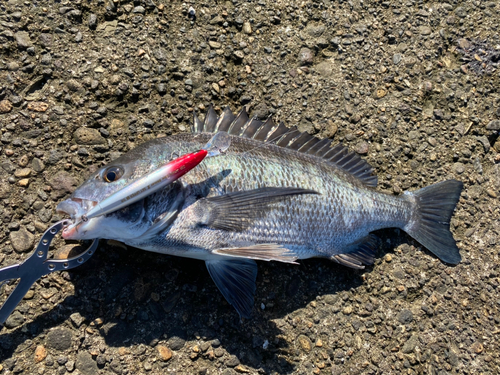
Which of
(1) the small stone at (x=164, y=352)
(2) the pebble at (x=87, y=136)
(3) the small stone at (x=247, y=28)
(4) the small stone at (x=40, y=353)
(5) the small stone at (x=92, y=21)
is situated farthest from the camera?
(3) the small stone at (x=247, y=28)

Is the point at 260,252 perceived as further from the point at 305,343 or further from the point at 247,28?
the point at 247,28

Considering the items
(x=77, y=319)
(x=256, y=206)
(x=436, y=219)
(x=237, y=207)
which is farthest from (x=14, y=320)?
(x=436, y=219)

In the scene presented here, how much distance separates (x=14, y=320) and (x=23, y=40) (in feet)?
6.63

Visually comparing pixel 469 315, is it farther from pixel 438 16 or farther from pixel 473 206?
pixel 438 16

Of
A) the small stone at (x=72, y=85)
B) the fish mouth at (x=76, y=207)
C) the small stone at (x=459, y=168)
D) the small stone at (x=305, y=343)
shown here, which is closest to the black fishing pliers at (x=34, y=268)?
the fish mouth at (x=76, y=207)

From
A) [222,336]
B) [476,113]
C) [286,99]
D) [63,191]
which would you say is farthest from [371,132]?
[63,191]

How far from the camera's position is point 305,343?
9.38 feet

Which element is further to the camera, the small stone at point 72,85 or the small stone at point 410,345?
the small stone at point 410,345

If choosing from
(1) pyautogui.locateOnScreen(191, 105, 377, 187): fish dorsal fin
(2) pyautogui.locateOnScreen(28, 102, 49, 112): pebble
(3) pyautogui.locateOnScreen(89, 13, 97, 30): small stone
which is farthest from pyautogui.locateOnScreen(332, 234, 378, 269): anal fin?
(3) pyautogui.locateOnScreen(89, 13, 97, 30): small stone

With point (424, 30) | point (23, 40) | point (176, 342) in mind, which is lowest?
point (176, 342)

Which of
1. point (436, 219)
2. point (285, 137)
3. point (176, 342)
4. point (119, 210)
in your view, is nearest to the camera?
point (119, 210)

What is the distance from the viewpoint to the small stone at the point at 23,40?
2828mm

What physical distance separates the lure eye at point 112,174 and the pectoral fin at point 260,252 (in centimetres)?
77

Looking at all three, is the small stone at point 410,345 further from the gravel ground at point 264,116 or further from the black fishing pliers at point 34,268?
the black fishing pliers at point 34,268
